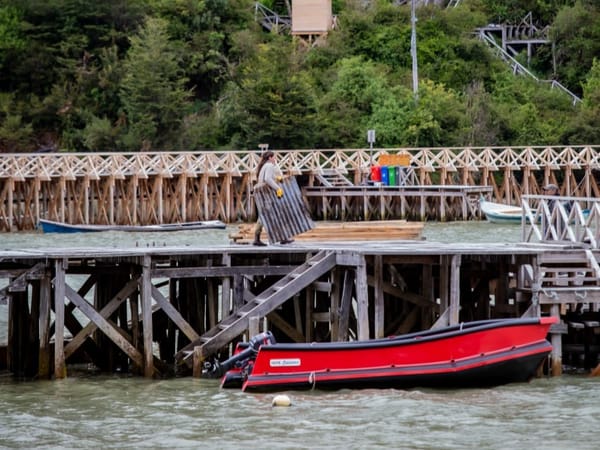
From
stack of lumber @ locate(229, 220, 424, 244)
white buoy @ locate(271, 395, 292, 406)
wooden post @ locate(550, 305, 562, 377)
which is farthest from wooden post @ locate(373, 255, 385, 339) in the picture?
stack of lumber @ locate(229, 220, 424, 244)

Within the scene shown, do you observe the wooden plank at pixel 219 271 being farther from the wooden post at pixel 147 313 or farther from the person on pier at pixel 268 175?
the person on pier at pixel 268 175

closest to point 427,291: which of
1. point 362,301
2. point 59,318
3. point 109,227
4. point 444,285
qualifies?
point 444,285

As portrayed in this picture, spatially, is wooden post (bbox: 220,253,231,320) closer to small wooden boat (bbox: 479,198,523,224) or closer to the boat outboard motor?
the boat outboard motor

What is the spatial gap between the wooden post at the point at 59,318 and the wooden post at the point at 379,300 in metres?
4.90

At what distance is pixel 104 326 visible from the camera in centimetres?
2833

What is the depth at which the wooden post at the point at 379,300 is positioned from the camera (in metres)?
28.0

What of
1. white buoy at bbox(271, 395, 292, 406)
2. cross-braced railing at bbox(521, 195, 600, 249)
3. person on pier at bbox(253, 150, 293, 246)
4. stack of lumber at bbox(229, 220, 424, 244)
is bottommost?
white buoy at bbox(271, 395, 292, 406)

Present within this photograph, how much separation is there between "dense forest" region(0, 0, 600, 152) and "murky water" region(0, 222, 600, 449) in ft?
132

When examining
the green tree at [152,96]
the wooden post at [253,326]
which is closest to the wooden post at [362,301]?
the wooden post at [253,326]

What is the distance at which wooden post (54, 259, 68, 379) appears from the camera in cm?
2794

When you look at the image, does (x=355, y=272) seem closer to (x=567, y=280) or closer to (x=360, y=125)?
(x=567, y=280)

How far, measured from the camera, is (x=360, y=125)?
2761 inches

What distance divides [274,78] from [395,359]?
137ft

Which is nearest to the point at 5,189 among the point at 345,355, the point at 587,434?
the point at 345,355
